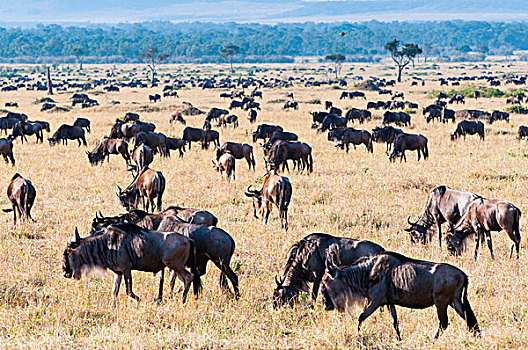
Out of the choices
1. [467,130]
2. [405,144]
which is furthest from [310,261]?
[467,130]

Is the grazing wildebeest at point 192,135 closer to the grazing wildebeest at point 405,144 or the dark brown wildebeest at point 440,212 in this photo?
the grazing wildebeest at point 405,144

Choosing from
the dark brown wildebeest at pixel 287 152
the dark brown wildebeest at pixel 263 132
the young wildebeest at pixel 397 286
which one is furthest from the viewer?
the dark brown wildebeest at pixel 263 132

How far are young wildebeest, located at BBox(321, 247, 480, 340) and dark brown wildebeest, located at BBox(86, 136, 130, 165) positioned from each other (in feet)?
43.6

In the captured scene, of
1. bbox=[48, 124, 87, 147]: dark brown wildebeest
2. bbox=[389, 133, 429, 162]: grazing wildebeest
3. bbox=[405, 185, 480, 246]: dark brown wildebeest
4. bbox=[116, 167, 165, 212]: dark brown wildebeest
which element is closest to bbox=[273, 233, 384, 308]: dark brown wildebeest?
bbox=[405, 185, 480, 246]: dark brown wildebeest

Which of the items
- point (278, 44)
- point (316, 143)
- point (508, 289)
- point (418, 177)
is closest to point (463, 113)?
point (316, 143)

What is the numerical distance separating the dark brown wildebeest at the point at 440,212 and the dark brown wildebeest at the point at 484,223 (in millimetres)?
314

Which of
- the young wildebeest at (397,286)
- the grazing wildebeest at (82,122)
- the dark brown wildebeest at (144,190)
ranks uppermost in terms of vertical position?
the young wildebeest at (397,286)

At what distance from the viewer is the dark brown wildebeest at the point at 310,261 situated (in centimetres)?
748

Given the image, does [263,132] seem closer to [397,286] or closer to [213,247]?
[213,247]

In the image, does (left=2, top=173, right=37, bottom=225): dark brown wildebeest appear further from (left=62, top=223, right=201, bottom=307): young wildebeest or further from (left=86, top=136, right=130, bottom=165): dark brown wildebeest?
(left=86, top=136, right=130, bottom=165): dark brown wildebeest

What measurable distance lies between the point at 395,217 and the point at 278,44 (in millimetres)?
192464

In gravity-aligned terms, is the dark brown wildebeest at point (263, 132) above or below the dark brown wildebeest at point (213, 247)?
below

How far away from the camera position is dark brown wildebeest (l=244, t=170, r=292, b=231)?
11.5 m

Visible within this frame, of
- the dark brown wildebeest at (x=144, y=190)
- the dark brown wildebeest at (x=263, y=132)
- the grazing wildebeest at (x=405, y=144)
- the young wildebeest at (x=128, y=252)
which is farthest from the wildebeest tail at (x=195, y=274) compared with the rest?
the dark brown wildebeest at (x=263, y=132)
